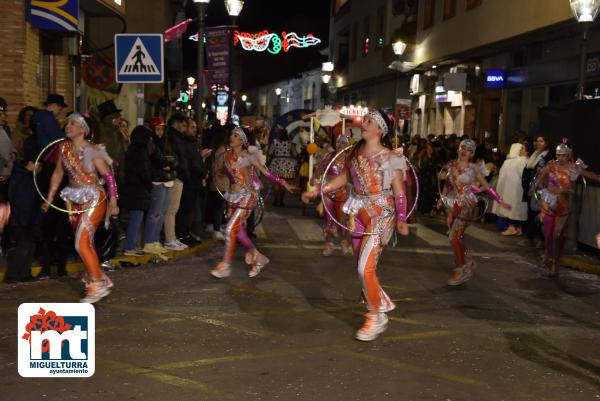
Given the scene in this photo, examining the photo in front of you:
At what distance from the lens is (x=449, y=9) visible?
27953 millimetres

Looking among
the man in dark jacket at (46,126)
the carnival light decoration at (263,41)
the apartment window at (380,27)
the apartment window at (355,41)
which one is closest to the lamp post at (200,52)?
the man in dark jacket at (46,126)

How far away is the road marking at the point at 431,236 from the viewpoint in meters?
13.7

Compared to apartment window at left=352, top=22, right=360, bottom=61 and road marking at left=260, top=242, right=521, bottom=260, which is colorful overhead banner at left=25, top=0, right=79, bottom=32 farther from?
apartment window at left=352, top=22, right=360, bottom=61

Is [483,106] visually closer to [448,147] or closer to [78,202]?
[448,147]

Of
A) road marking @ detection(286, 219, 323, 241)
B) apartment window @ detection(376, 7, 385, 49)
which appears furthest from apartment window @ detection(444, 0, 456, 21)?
road marking @ detection(286, 219, 323, 241)

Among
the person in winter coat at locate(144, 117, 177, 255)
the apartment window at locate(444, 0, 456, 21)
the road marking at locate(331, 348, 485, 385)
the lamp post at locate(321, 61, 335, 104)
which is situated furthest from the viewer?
the lamp post at locate(321, 61, 335, 104)

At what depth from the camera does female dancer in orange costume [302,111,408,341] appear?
23.0ft

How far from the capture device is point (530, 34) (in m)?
20.6

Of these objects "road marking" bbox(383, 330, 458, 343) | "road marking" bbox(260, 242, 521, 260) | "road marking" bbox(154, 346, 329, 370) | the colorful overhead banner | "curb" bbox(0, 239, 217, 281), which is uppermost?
the colorful overhead banner

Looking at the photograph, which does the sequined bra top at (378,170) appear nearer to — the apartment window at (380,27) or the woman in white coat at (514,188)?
the woman in white coat at (514,188)

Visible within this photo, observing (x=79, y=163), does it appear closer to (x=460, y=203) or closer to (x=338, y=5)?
(x=460, y=203)

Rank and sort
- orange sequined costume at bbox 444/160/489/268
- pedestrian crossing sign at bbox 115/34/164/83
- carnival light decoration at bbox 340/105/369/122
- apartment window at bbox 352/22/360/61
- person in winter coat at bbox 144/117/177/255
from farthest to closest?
apartment window at bbox 352/22/360/61 → carnival light decoration at bbox 340/105/369/122 → pedestrian crossing sign at bbox 115/34/164/83 → person in winter coat at bbox 144/117/177/255 → orange sequined costume at bbox 444/160/489/268

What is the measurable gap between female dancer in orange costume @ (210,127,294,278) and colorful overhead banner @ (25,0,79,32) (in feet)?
18.6

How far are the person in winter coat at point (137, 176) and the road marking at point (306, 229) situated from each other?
3.76 m
